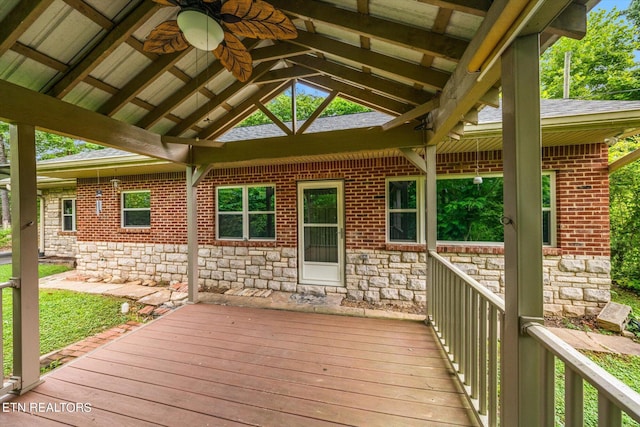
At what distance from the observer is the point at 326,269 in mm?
5016

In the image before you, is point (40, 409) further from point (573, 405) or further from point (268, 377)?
point (573, 405)

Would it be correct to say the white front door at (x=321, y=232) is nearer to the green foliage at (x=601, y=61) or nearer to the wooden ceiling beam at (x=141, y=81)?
the wooden ceiling beam at (x=141, y=81)

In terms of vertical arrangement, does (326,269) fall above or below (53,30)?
below

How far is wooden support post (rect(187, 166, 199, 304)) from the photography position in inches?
165

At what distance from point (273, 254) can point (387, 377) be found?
3340 millimetres

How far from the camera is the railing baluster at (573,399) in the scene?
3.27ft

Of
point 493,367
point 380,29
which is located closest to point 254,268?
point 493,367

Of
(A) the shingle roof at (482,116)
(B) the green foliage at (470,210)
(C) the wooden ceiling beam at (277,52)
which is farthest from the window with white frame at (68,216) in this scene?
(B) the green foliage at (470,210)

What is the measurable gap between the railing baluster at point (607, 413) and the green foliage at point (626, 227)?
22.0ft

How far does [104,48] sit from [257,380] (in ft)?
10.5

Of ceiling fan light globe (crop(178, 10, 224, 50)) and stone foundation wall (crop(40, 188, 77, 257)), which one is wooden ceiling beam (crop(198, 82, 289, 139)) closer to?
ceiling fan light globe (crop(178, 10, 224, 50))

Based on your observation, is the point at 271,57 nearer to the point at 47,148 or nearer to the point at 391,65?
the point at 391,65

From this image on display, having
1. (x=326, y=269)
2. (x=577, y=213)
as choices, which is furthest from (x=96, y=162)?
(x=577, y=213)

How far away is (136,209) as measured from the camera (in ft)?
20.9
